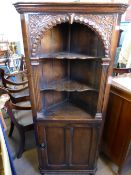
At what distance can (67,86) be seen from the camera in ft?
4.33

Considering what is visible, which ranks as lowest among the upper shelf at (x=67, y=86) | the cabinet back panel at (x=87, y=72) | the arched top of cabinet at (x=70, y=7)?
the upper shelf at (x=67, y=86)

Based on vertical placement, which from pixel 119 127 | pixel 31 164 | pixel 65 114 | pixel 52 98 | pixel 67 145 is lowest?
pixel 31 164

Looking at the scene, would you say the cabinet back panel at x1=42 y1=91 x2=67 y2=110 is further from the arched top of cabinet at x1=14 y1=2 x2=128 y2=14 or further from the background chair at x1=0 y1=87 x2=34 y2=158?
the arched top of cabinet at x1=14 y1=2 x2=128 y2=14

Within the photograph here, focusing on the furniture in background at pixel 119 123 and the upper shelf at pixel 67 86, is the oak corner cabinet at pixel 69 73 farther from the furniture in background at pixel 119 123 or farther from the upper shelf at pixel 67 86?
the furniture in background at pixel 119 123

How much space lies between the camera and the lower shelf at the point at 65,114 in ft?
4.30

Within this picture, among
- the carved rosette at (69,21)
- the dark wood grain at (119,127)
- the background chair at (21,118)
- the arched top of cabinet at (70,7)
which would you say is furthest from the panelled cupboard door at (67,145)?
the arched top of cabinet at (70,7)

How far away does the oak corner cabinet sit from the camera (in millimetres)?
957

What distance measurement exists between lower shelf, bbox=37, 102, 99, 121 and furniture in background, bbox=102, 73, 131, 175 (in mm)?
329

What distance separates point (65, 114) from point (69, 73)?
0.43 meters

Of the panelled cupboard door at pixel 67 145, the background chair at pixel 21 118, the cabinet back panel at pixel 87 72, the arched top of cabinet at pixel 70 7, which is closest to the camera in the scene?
the arched top of cabinet at pixel 70 7

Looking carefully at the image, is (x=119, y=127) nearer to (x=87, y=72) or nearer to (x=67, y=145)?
(x=67, y=145)

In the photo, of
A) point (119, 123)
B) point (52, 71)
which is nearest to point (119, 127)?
point (119, 123)

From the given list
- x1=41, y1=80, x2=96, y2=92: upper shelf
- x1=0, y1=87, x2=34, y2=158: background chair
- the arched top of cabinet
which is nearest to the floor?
x1=0, y1=87, x2=34, y2=158: background chair

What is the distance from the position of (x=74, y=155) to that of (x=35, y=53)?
3.71 ft
